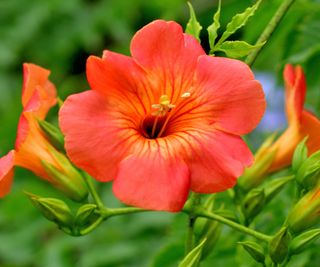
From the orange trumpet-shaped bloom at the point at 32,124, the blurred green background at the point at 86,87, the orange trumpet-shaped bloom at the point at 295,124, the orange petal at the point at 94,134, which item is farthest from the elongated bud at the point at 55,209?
the orange trumpet-shaped bloom at the point at 295,124

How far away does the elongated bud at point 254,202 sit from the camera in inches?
89.7

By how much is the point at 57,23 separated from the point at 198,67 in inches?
132

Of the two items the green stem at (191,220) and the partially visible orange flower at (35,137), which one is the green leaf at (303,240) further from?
the partially visible orange flower at (35,137)

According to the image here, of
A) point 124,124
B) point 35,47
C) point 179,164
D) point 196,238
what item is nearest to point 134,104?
point 124,124

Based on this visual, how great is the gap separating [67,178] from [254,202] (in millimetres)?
446

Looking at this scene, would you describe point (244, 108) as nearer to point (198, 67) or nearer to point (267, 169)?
point (198, 67)

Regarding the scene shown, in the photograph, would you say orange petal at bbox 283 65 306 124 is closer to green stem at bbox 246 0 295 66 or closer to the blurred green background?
green stem at bbox 246 0 295 66

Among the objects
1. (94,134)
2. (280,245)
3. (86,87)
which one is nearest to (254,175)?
(280,245)

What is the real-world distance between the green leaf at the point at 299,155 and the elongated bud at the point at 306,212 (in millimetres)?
74

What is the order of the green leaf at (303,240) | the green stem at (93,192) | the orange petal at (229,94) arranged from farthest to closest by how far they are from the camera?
the green stem at (93,192)
the green leaf at (303,240)
the orange petal at (229,94)

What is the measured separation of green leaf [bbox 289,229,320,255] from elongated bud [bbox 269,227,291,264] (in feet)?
0.08

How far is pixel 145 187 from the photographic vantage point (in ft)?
6.28

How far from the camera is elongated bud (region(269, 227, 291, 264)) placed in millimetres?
2100

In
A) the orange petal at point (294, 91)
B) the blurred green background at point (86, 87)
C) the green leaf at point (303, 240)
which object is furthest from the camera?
the blurred green background at point (86, 87)
